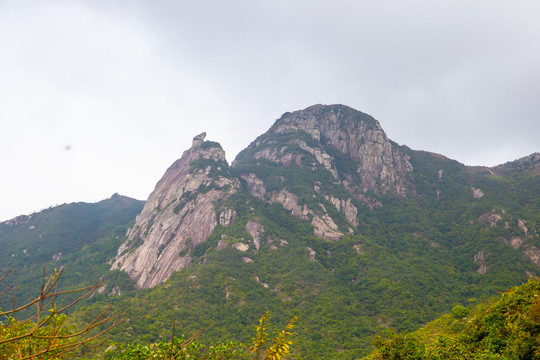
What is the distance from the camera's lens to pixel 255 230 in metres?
116

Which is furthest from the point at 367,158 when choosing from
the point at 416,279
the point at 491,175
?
the point at 416,279

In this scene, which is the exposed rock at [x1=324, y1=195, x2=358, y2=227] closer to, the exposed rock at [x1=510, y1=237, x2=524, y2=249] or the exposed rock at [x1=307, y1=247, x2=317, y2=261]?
the exposed rock at [x1=307, y1=247, x2=317, y2=261]

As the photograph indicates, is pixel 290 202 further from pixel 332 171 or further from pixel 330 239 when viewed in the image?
pixel 332 171

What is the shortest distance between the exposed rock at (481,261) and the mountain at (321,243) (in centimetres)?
68

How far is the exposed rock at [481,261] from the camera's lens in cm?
10224

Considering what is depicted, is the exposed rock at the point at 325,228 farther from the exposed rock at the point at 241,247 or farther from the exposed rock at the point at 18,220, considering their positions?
the exposed rock at the point at 18,220

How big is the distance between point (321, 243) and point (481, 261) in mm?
57481

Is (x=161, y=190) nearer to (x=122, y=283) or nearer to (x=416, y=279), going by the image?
(x=122, y=283)

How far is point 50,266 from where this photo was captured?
121750mm

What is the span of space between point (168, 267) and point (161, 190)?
160 feet

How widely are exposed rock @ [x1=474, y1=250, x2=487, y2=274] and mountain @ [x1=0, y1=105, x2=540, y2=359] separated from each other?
680 millimetres

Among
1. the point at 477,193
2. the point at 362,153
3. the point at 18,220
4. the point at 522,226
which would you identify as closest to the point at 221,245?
the point at 522,226

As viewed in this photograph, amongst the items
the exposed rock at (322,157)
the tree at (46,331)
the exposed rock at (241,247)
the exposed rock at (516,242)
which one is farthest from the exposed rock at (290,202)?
the tree at (46,331)

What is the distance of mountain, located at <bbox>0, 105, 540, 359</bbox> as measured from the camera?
75.4 metres
